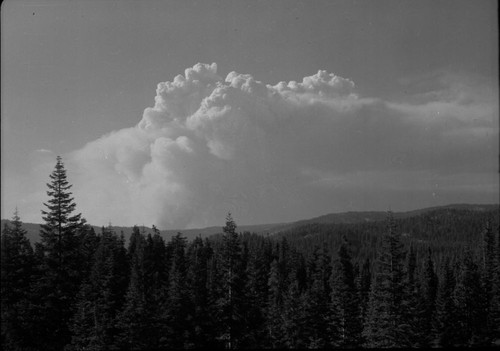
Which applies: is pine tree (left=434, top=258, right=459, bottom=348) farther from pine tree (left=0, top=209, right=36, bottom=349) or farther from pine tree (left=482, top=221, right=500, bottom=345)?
pine tree (left=0, top=209, right=36, bottom=349)

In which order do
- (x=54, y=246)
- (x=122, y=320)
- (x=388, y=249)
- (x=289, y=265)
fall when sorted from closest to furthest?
(x=122, y=320), (x=54, y=246), (x=388, y=249), (x=289, y=265)

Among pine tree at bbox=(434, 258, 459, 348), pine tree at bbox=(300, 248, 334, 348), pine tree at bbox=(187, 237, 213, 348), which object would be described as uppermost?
pine tree at bbox=(187, 237, 213, 348)

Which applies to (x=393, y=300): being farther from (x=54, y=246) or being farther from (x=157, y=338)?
(x=54, y=246)

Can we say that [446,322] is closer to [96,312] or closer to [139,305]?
[139,305]

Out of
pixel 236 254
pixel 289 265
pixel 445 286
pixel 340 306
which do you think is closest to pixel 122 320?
pixel 236 254

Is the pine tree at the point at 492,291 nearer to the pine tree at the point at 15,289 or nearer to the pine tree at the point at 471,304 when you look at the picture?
the pine tree at the point at 471,304

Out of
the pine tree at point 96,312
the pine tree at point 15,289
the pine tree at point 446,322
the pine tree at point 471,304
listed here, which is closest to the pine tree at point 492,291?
the pine tree at point 471,304

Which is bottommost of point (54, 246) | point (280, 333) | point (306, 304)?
point (280, 333)

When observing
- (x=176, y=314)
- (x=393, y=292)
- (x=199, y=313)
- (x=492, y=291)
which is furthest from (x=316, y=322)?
(x=492, y=291)

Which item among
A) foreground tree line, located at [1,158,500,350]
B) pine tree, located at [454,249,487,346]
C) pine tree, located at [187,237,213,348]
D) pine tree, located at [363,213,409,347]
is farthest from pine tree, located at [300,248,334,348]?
pine tree, located at [454,249,487,346]

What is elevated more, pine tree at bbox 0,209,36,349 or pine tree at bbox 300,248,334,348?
pine tree at bbox 0,209,36,349

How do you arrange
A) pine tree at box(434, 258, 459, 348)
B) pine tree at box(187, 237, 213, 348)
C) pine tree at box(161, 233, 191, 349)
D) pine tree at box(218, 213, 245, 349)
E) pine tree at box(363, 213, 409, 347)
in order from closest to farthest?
pine tree at box(161, 233, 191, 349) → pine tree at box(187, 237, 213, 348) → pine tree at box(218, 213, 245, 349) → pine tree at box(363, 213, 409, 347) → pine tree at box(434, 258, 459, 348)
